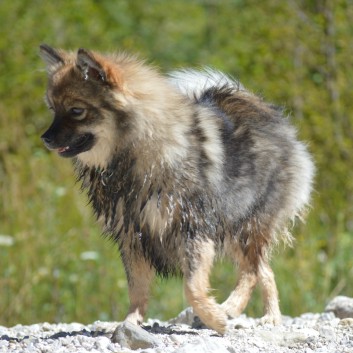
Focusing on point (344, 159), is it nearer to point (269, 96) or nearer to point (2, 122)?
point (269, 96)

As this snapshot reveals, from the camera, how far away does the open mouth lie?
17.3 feet

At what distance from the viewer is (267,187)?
6219mm

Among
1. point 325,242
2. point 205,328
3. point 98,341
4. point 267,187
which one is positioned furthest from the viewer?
point 325,242

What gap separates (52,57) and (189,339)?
178cm

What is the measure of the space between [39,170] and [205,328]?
3444 mm

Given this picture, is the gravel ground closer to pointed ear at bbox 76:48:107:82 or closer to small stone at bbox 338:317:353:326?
small stone at bbox 338:317:353:326

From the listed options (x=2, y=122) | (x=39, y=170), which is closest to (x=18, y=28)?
(x=2, y=122)

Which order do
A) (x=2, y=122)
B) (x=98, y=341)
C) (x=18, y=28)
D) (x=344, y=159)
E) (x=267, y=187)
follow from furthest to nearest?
(x=18, y=28)
(x=2, y=122)
(x=344, y=159)
(x=267, y=187)
(x=98, y=341)

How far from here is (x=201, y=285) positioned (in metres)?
5.44

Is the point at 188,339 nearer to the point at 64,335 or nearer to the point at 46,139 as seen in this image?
the point at 64,335

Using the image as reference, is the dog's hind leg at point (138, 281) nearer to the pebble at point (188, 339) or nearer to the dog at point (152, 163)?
the dog at point (152, 163)

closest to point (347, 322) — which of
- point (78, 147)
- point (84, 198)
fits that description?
point (78, 147)

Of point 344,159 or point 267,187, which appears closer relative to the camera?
point 267,187

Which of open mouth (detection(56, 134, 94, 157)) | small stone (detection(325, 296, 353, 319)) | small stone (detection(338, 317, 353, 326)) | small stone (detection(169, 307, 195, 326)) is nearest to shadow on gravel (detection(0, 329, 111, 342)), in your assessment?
small stone (detection(169, 307, 195, 326))
